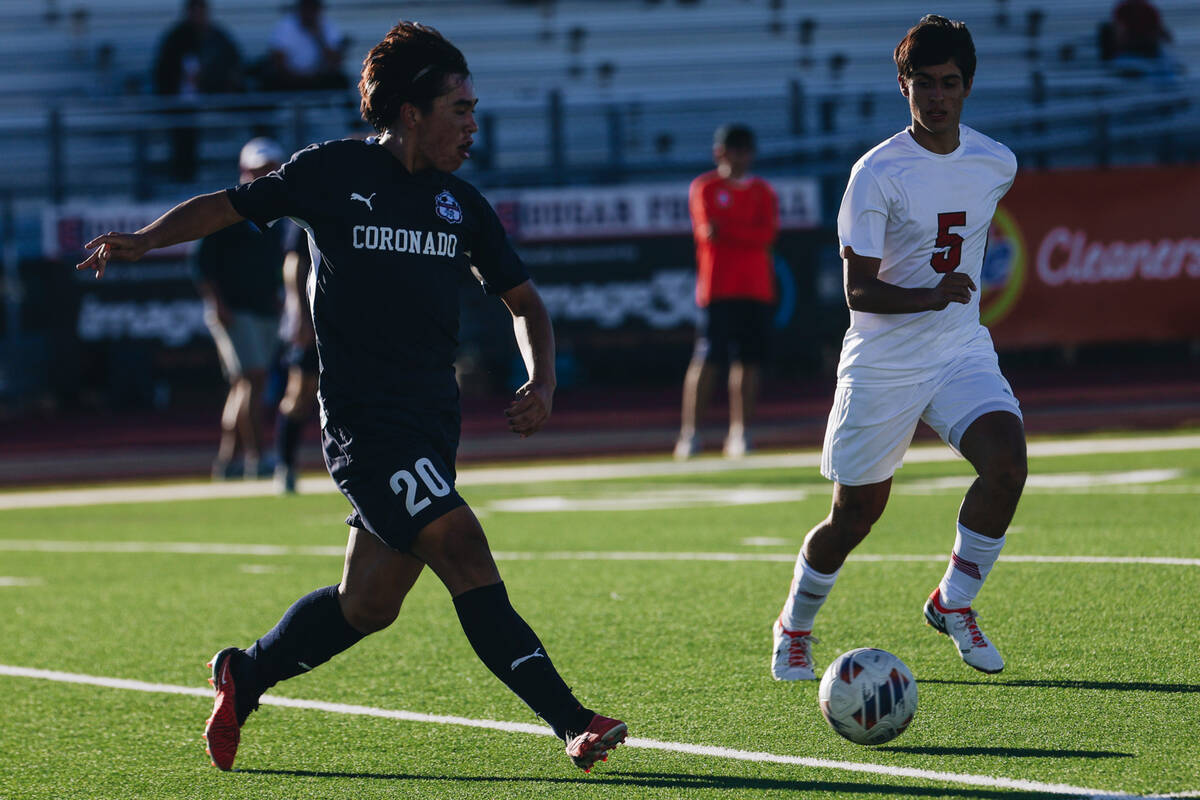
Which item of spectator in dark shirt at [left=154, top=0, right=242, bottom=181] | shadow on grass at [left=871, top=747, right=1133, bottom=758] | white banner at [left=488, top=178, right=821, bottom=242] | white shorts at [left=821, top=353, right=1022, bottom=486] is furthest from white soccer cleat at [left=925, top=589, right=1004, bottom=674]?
spectator in dark shirt at [left=154, top=0, right=242, bottom=181]

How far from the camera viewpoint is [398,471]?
13.8 feet

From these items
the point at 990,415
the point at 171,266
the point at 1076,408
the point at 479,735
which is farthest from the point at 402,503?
the point at 171,266

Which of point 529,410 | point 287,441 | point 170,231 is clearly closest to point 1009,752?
point 529,410

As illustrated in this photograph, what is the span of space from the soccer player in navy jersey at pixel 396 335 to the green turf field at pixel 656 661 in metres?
0.36

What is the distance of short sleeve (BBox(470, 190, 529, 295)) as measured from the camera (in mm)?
4512

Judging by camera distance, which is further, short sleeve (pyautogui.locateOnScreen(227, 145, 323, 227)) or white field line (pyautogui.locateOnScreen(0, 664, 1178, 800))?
short sleeve (pyautogui.locateOnScreen(227, 145, 323, 227))

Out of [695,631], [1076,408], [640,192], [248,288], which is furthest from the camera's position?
Answer: [640,192]

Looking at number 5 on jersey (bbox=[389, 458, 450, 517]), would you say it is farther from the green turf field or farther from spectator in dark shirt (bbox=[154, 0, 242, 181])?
spectator in dark shirt (bbox=[154, 0, 242, 181])

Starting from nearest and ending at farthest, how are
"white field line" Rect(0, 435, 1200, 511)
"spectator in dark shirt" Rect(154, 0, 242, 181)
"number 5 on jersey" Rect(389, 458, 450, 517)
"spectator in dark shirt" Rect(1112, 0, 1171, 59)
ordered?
"number 5 on jersey" Rect(389, 458, 450, 517), "white field line" Rect(0, 435, 1200, 511), "spectator in dark shirt" Rect(154, 0, 242, 181), "spectator in dark shirt" Rect(1112, 0, 1171, 59)

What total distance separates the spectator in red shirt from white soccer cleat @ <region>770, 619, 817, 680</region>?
760cm

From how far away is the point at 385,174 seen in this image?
440 centimetres

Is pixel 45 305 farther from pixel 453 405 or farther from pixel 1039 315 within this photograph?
pixel 453 405

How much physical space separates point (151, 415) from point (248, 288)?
752 cm

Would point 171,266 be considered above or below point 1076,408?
above
